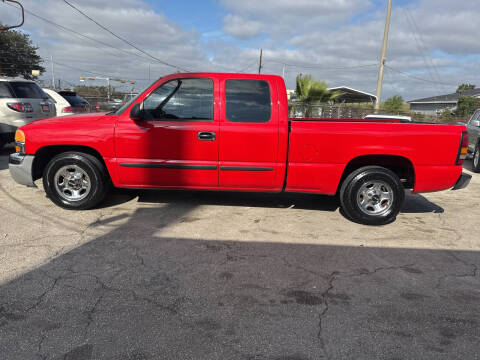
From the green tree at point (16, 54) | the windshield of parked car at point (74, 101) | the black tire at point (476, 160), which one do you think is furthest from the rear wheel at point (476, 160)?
the green tree at point (16, 54)

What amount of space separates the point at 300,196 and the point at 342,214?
1081 millimetres

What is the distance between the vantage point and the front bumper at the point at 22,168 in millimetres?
4660

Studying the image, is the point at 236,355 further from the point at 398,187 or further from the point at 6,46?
the point at 6,46

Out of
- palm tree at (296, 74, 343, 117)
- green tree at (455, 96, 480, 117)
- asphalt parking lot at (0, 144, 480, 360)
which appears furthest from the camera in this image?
green tree at (455, 96, 480, 117)

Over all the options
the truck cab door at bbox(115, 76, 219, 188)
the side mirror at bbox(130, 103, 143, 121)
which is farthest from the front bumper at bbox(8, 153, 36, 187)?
the side mirror at bbox(130, 103, 143, 121)

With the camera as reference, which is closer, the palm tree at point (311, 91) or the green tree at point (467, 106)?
the palm tree at point (311, 91)

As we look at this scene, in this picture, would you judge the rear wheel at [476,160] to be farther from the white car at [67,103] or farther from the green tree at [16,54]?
the green tree at [16,54]

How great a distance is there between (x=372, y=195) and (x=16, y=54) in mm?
50397

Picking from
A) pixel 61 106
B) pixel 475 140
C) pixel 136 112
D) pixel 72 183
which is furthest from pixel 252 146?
pixel 61 106

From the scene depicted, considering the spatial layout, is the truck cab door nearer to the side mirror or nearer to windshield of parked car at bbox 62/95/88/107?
the side mirror

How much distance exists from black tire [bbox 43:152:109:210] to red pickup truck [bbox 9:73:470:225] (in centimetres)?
1

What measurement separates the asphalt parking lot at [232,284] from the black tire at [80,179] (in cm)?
22

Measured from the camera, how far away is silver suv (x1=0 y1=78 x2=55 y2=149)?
8227 mm

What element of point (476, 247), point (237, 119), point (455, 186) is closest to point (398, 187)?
point (455, 186)
